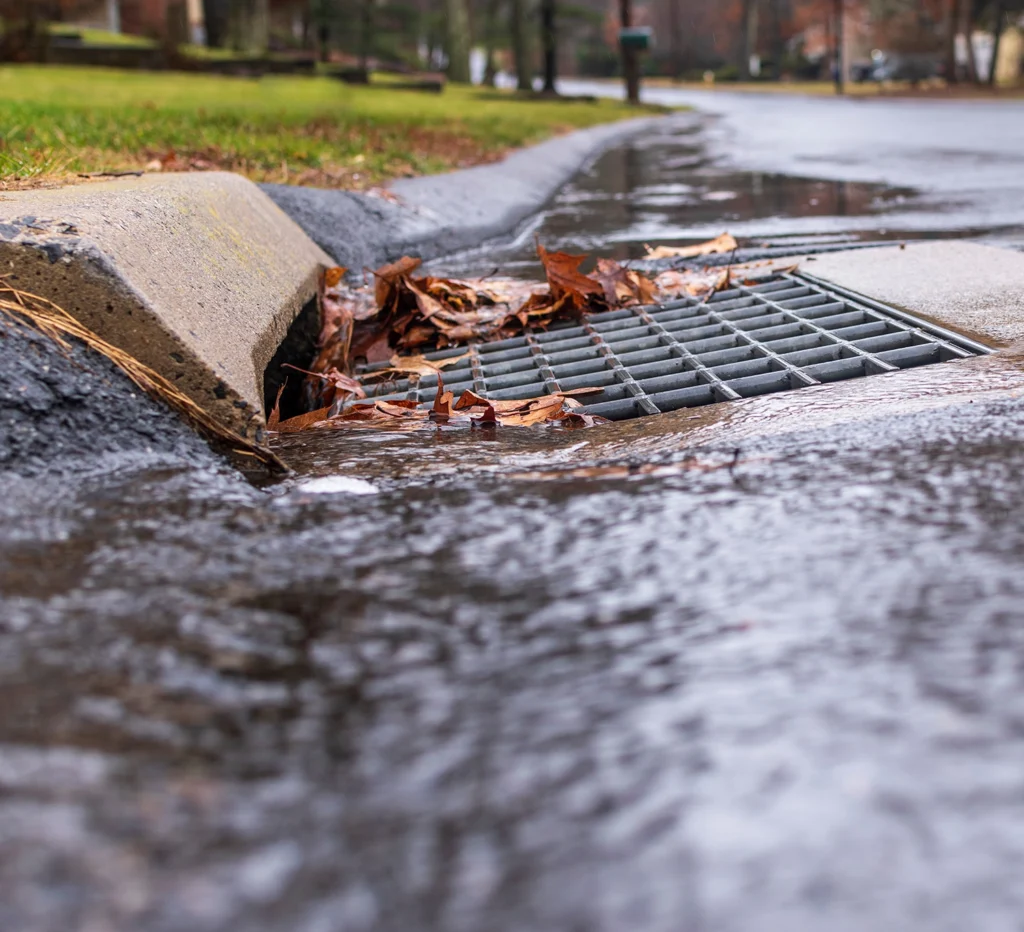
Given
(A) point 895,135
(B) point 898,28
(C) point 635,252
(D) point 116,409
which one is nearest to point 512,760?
(D) point 116,409

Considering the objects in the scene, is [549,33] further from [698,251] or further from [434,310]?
[434,310]

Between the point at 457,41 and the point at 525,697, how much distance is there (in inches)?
1324


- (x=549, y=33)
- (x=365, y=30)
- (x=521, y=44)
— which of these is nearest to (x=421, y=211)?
(x=365, y=30)

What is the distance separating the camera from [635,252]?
5906 mm

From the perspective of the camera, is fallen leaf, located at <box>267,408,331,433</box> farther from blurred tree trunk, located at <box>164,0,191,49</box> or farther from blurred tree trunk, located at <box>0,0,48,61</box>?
blurred tree trunk, located at <box>0,0,48,61</box>

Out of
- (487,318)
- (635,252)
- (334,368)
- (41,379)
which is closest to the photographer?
(41,379)

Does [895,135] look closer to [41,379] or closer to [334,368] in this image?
[334,368]

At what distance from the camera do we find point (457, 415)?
307 centimetres

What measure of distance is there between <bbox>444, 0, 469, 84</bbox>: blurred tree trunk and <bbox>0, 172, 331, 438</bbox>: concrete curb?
3063cm

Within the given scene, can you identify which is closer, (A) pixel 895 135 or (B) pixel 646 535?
(B) pixel 646 535

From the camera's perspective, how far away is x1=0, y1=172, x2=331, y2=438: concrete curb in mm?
2488

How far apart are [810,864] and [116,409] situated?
71.4 inches

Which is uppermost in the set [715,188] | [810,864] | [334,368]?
[715,188]

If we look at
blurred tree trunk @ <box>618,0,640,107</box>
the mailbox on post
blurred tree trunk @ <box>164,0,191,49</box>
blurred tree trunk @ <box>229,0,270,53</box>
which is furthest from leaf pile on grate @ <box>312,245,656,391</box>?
the mailbox on post
